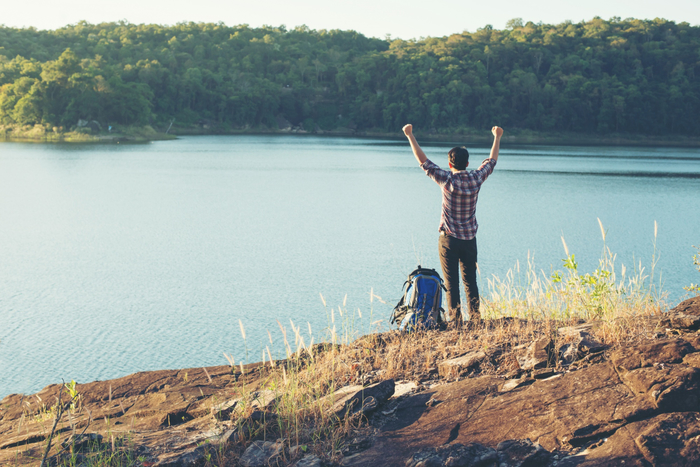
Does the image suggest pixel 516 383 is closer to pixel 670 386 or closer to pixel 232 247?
pixel 670 386

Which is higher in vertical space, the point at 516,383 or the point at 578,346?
the point at 578,346

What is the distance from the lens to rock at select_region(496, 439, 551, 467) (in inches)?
119

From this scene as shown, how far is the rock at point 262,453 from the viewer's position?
347cm

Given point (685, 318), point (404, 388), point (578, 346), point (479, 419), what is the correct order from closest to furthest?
point (479, 419) < point (578, 346) < point (685, 318) < point (404, 388)

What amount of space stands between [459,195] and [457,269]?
72 centimetres

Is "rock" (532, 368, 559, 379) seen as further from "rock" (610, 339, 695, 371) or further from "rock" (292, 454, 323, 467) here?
"rock" (292, 454, 323, 467)

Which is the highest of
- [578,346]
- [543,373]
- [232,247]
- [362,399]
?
[578,346]

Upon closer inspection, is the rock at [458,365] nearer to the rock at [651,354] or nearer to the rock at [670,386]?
the rock at [651,354]

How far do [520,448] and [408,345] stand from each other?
6.62 ft

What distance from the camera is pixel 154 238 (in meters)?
18.0

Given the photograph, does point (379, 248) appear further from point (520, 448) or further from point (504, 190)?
point (504, 190)

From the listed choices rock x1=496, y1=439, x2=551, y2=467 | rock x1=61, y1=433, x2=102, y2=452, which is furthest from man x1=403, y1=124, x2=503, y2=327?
rock x1=61, y1=433, x2=102, y2=452

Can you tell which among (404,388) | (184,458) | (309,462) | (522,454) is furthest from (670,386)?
(184,458)

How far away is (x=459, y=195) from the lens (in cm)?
522
